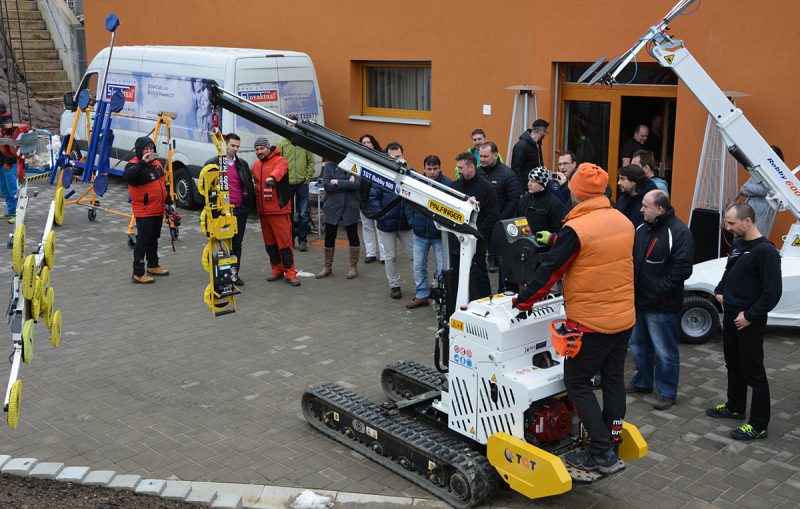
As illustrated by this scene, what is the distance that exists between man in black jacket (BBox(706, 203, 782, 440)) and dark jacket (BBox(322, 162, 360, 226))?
222 inches

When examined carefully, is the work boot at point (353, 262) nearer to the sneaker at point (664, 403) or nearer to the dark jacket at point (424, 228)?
the dark jacket at point (424, 228)

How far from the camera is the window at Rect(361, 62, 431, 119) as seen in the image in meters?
15.5

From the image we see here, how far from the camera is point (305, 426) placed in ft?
24.2

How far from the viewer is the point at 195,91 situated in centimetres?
1530

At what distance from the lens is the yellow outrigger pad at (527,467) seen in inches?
221

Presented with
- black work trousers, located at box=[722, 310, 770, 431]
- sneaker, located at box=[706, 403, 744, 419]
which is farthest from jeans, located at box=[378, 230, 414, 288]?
black work trousers, located at box=[722, 310, 770, 431]

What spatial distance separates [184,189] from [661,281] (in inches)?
416

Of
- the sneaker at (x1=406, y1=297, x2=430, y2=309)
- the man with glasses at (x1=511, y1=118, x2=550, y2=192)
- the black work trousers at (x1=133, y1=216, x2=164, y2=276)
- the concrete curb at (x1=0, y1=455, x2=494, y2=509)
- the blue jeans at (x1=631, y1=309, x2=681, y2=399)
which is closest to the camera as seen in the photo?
the concrete curb at (x1=0, y1=455, x2=494, y2=509)

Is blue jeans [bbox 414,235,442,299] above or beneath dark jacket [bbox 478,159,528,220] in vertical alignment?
beneath

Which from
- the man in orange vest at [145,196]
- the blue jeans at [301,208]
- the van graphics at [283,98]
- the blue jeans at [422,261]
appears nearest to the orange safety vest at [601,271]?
the blue jeans at [422,261]

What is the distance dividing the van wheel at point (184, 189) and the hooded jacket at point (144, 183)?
14.1 feet

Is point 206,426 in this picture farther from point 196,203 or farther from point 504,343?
point 196,203

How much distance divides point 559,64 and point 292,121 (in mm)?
7461

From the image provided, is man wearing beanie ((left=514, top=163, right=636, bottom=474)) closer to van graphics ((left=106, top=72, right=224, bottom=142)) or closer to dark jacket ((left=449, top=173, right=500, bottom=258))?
dark jacket ((left=449, top=173, right=500, bottom=258))
